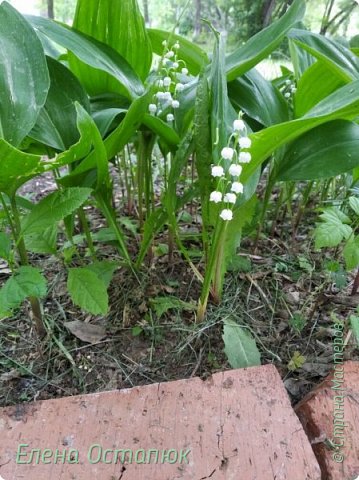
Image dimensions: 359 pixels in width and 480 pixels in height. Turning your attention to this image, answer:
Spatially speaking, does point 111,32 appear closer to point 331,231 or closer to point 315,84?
point 315,84

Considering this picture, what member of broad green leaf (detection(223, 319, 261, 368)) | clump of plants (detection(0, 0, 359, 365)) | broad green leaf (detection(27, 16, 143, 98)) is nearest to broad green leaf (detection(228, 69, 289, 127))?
clump of plants (detection(0, 0, 359, 365))

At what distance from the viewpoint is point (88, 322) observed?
36.0 inches

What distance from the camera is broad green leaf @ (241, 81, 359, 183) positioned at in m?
0.65

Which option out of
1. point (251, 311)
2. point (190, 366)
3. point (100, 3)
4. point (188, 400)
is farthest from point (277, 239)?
point (100, 3)

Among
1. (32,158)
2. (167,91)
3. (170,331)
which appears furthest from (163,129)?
(170,331)

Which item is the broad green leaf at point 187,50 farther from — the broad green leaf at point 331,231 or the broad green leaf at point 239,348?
the broad green leaf at point 239,348

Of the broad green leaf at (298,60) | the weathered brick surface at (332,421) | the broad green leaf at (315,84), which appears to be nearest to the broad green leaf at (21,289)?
the weathered brick surface at (332,421)

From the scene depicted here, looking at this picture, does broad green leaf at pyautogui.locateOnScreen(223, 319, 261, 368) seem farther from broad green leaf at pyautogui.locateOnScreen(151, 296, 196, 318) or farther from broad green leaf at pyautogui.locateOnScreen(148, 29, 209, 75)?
broad green leaf at pyautogui.locateOnScreen(148, 29, 209, 75)

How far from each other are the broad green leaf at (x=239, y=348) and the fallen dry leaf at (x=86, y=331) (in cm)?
29

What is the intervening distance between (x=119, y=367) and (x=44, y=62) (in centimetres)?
61

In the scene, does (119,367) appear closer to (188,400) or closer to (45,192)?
(188,400)

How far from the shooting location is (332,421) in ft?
2.25

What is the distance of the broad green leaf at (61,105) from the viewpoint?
780 millimetres

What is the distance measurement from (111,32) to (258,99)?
375 mm
